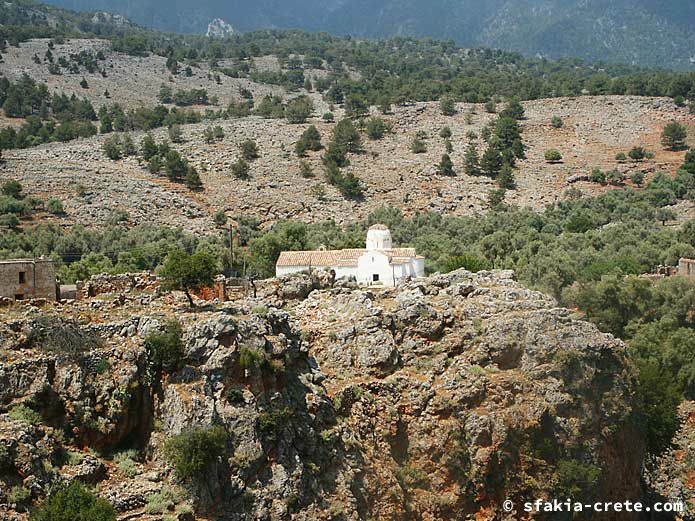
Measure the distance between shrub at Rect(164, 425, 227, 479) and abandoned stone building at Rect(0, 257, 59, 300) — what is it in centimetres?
632

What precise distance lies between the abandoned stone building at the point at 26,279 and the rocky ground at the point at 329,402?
5.03 ft

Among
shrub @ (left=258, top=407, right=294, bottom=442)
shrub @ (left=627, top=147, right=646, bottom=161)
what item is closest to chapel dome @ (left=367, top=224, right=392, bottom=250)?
shrub @ (left=258, top=407, right=294, bottom=442)

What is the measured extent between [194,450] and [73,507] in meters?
2.60

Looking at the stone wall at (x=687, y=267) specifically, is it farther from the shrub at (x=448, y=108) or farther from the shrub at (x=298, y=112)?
the shrub at (x=298, y=112)

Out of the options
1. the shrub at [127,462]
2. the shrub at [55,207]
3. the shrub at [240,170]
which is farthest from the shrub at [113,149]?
the shrub at [127,462]

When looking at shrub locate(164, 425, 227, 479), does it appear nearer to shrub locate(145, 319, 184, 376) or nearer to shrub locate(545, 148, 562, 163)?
shrub locate(145, 319, 184, 376)

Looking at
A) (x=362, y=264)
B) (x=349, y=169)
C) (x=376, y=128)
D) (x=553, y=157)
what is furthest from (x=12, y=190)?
(x=553, y=157)

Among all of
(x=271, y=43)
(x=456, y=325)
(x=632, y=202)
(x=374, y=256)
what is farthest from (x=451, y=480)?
(x=271, y=43)

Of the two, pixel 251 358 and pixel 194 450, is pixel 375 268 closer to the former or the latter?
pixel 251 358

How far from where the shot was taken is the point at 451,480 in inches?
864

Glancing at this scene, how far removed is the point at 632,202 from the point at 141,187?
33.4 metres

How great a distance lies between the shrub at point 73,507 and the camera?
51.3 ft

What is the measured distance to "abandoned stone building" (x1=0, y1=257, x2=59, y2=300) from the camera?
21.7m

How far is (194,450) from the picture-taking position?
1758 centimetres
